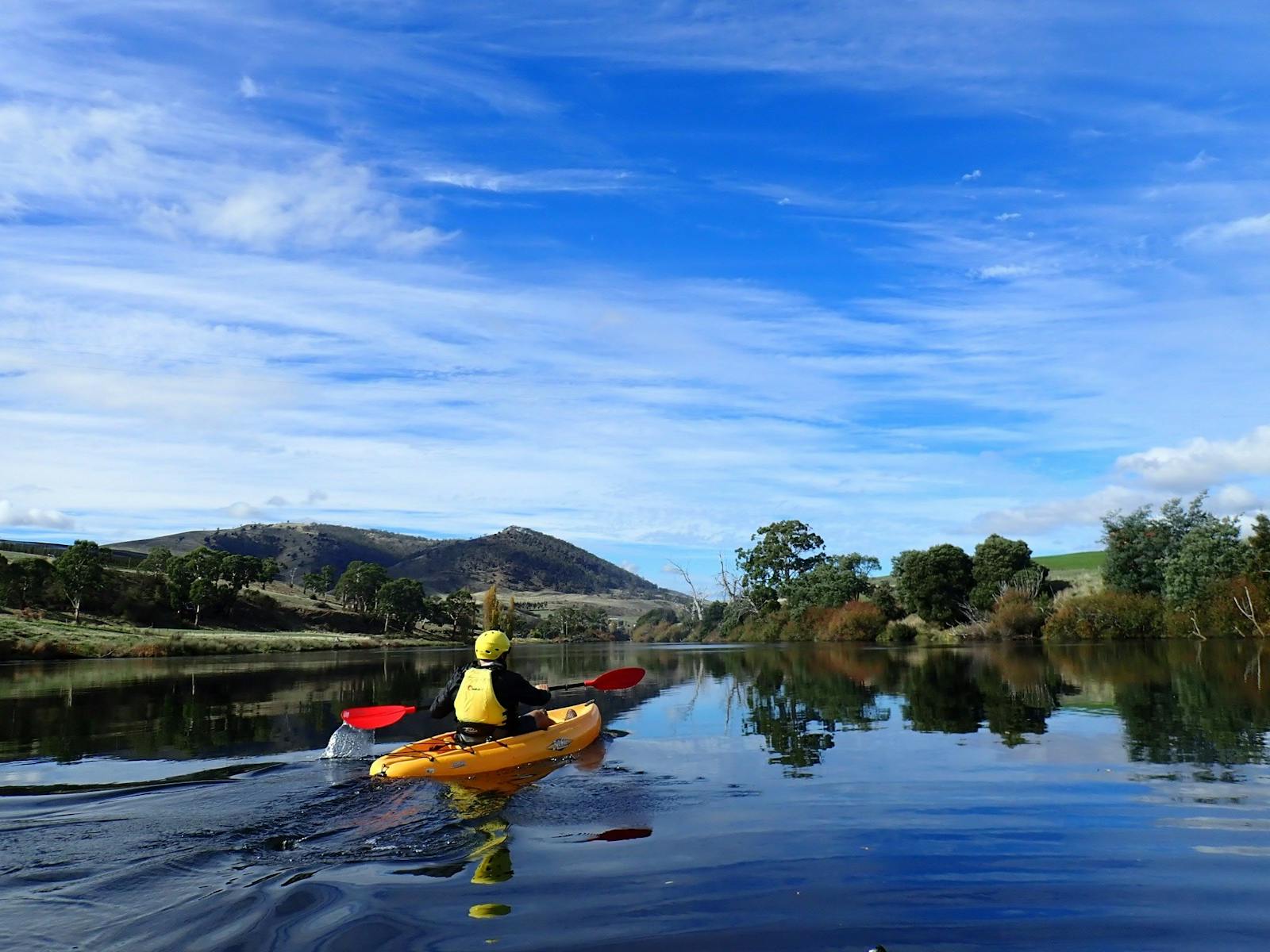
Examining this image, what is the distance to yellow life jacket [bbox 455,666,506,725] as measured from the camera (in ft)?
41.7

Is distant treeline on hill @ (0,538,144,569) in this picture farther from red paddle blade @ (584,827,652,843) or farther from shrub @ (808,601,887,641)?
red paddle blade @ (584,827,652,843)

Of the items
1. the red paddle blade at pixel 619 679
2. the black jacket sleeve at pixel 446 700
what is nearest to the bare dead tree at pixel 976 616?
the red paddle blade at pixel 619 679

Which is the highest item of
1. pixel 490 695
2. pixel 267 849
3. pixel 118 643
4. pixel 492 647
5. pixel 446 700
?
pixel 492 647

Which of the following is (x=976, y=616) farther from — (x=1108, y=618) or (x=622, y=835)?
(x=622, y=835)

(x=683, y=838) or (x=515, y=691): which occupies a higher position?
(x=515, y=691)

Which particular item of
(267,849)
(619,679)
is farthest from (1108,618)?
(267,849)

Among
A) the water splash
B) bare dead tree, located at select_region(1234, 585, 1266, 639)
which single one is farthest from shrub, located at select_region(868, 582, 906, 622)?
the water splash

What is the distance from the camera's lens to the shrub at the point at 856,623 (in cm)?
5912

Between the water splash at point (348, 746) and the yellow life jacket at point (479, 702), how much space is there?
1.96 m

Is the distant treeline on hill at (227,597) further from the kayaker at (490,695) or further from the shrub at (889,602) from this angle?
the kayaker at (490,695)

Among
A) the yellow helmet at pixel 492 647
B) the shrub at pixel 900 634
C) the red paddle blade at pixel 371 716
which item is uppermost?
the yellow helmet at pixel 492 647

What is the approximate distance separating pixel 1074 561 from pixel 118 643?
81.5m

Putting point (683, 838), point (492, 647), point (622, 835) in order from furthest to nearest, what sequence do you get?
point (492, 647)
point (622, 835)
point (683, 838)

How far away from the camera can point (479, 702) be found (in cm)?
1272
